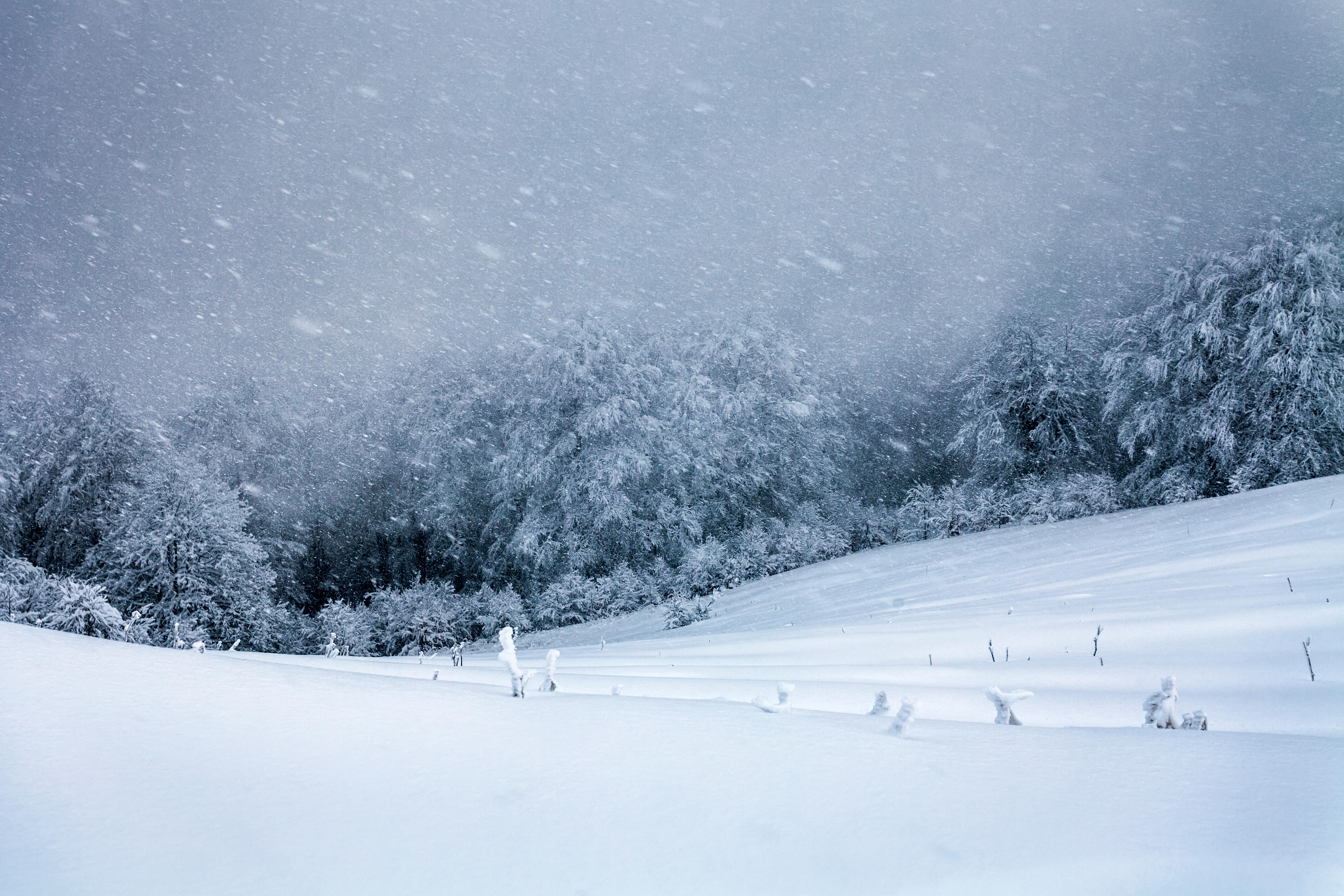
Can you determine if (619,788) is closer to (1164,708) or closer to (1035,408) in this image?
(1164,708)

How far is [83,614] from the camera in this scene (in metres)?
7.40

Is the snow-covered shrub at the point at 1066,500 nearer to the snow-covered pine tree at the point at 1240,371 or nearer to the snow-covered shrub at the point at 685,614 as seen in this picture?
the snow-covered pine tree at the point at 1240,371

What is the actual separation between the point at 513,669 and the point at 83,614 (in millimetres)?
7772

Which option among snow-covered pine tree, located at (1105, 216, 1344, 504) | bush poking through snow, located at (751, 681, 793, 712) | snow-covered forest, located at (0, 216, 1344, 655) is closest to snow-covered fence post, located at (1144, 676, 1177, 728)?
bush poking through snow, located at (751, 681, 793, 712)

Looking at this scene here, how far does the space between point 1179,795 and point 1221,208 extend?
1912 centimetres

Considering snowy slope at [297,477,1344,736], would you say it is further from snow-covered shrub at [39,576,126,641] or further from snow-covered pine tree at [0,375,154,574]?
snow-covered pine tree at [0,375,154,574]

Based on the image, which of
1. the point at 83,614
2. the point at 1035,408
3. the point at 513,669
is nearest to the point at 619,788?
the point at 513,669

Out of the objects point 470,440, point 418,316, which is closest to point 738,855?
point 470,440

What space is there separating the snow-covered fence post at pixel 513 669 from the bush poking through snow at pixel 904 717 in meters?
0.91

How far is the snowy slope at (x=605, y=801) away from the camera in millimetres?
877

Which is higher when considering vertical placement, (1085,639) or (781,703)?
(781,703)

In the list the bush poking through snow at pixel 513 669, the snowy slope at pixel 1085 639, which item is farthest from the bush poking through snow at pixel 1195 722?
the bush poking through snow at pixel 513 669

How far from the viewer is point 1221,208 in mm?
15883

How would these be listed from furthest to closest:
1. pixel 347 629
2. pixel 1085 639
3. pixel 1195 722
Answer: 1. pixel 347 629
2. pixel 1085 639
3. pixel 1195 722
